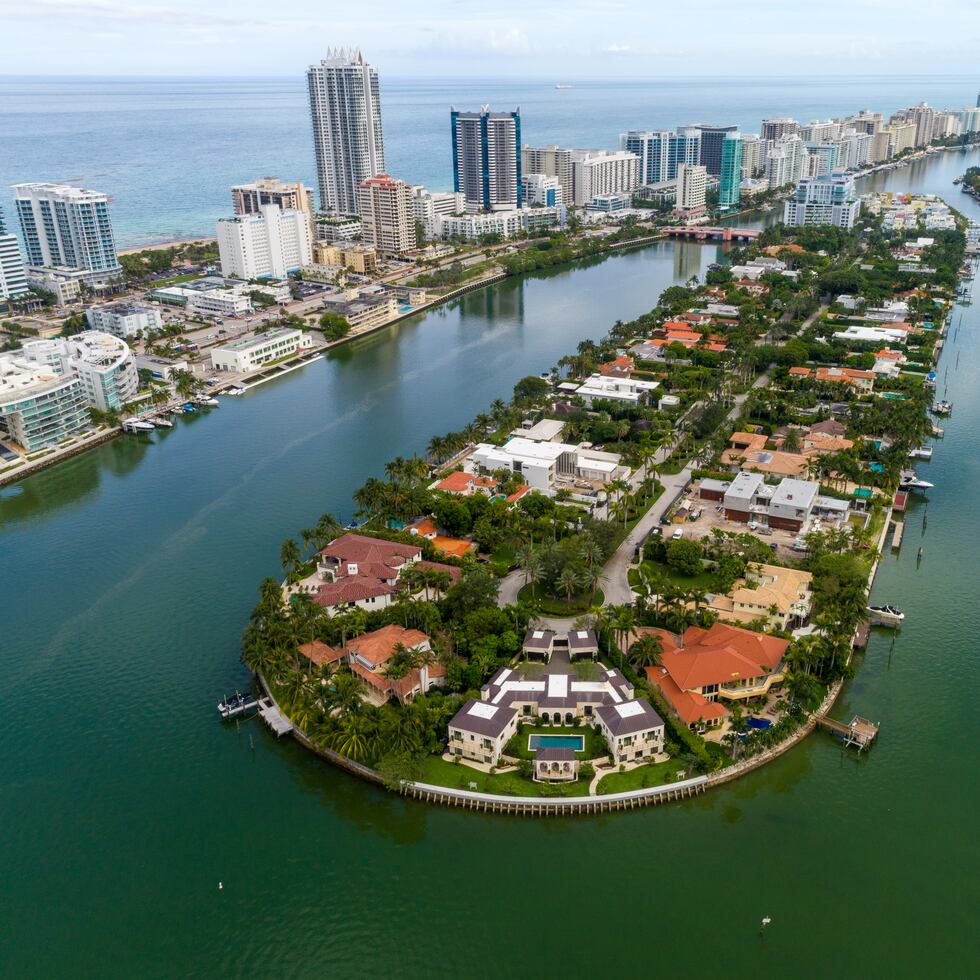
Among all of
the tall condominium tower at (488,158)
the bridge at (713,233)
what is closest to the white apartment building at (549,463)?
the bridge at (713,233)

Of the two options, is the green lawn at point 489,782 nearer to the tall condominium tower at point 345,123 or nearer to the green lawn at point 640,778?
the green lawn at point 640,778

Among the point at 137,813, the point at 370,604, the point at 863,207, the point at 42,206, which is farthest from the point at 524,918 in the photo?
the point at 863,207

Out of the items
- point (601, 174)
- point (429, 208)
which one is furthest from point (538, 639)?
point (601, 174)

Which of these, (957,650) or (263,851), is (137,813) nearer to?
(263,851)

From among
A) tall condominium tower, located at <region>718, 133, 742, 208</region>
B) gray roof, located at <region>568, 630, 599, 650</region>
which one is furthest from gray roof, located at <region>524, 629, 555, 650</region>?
tall condominium tower, located at <region>718, 133, 742, 208</region>

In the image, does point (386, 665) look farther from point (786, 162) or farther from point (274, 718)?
point (786, 162)

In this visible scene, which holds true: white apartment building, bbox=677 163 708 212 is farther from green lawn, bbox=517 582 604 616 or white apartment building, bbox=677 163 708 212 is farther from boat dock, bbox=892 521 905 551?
green lawn, bbox=517 582 604 616
